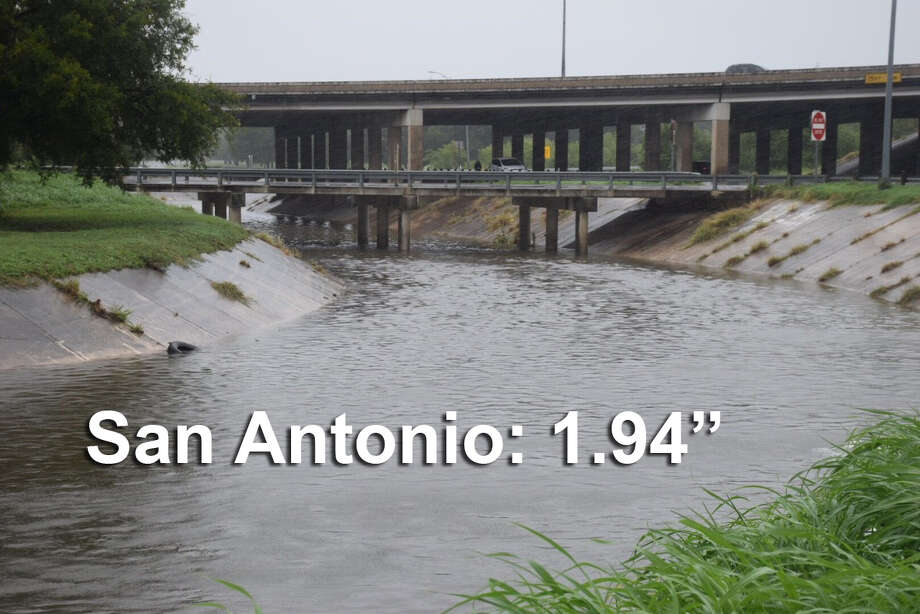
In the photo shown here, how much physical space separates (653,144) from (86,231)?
2431 inches

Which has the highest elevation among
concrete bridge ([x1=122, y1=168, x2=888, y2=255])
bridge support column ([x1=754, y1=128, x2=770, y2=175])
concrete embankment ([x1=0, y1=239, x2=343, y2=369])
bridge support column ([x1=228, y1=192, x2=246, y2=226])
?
bridge support column ([x1=754, y1=128, x2=770, y2=175])

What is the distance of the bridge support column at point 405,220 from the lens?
62.7 meters

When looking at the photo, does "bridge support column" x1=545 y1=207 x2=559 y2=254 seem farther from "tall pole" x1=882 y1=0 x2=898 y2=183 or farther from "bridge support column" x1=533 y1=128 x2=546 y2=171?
"bridge support column" x1=533 y1=128 x2=546 y2=171

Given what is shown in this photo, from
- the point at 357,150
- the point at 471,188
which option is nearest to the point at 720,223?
the point at 471,188

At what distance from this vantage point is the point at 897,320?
33281mm

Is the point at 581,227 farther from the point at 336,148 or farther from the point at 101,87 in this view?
the point at 336,148

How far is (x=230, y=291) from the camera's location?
3181 centimetres

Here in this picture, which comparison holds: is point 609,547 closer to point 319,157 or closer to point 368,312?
point 368,312

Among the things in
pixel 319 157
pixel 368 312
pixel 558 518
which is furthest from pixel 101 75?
pixel 319 157

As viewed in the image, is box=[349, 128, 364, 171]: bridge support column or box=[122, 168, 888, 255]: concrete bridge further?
box=[349, 128, 364, 171]: bridge support column

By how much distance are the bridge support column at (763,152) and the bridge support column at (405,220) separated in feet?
147

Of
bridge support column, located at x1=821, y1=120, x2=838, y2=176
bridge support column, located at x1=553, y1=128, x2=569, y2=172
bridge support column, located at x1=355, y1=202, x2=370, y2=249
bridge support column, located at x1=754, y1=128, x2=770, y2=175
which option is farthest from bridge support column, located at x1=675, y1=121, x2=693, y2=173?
bridge support column, located at x1=355, y1=202, x2=370, y2=249

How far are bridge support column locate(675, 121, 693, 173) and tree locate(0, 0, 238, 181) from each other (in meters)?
44.3

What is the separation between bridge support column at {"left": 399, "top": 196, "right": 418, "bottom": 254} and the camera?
62.7 m
